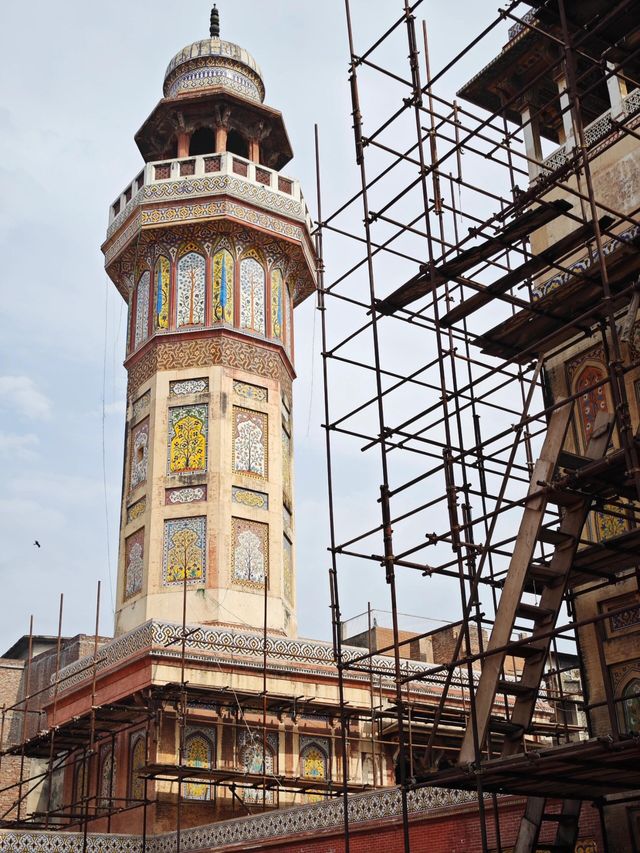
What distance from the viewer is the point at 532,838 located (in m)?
9.30

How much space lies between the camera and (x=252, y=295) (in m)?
22.9

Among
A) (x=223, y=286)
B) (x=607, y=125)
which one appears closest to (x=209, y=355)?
(x=223, y=286)

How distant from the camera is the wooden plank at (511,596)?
9.07 meters

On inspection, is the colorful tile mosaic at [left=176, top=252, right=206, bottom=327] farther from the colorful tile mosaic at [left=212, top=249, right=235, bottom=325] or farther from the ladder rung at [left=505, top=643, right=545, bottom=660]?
the ladder rung at [left=505, top=643, right=545, bottom=660]

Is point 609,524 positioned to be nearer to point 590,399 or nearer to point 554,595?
point 590,399

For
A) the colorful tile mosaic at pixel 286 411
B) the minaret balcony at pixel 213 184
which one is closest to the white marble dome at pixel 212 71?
the minaret balcony at pixel 213 184

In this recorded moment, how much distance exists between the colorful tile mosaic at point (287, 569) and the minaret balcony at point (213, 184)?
23.0 ft

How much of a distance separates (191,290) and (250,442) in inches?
135

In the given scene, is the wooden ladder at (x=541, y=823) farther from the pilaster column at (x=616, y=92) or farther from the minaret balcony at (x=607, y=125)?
the pilaster column at (x=616, y=92)

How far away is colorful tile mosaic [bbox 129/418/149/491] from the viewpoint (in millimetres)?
21656

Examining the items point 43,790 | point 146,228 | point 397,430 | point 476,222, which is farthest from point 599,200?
point 43,790

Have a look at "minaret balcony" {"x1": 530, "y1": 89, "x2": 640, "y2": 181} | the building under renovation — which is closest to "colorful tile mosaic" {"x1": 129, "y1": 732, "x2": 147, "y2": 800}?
the building under renovation

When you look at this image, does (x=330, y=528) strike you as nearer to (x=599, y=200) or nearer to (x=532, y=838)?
(x=532, y=838)

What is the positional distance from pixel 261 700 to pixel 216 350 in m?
6.94
